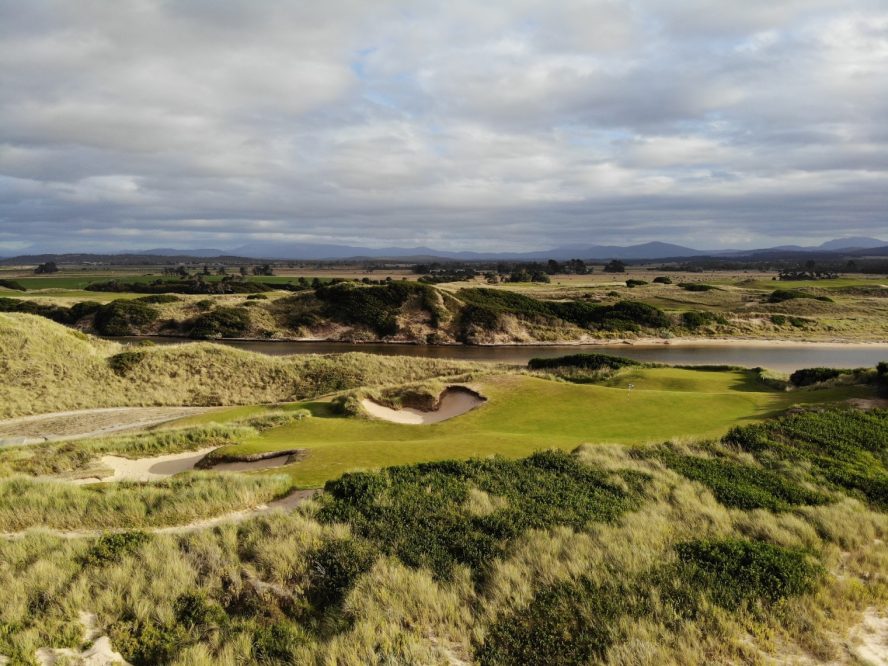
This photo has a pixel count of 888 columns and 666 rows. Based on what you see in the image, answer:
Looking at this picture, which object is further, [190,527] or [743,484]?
[743,484]

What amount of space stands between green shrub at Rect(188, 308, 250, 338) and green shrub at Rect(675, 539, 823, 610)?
64.2 metres

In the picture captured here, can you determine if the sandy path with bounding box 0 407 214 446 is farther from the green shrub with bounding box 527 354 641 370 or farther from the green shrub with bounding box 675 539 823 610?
the green shrub with bounding box 527 354 641 370

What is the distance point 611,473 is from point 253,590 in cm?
688

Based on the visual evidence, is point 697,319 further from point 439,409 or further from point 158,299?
point 158,299

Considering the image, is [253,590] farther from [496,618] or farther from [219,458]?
[219,458]

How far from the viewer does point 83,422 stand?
2502 centimetres

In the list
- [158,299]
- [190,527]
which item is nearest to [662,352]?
[190,527]

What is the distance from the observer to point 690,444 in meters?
13.1

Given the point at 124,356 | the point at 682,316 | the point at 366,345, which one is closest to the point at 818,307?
the point at 682,316

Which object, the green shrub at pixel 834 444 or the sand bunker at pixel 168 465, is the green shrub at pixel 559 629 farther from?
the sand bunker at pixel 168 465

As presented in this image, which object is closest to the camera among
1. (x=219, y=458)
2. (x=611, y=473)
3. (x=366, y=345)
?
(x=611, y=473)

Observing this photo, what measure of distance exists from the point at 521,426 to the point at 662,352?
40474mm

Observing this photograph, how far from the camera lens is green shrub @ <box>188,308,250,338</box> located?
6500 centimetres

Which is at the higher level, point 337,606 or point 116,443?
point 337,606
